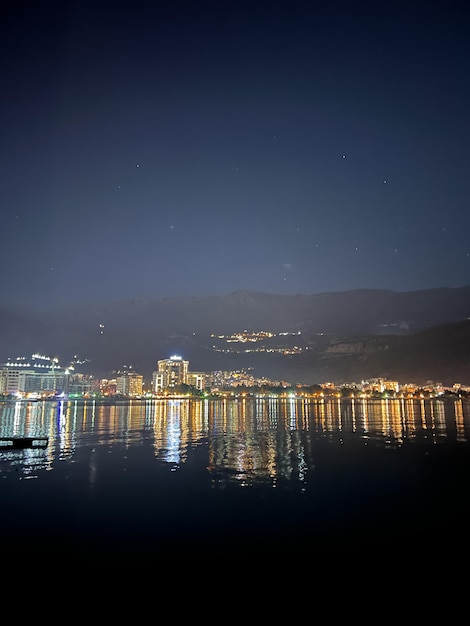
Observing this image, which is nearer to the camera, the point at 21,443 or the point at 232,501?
the point at 232,501

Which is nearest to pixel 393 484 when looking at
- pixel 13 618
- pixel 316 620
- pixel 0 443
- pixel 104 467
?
pixel 316 620

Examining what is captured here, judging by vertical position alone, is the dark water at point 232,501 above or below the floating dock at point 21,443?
below

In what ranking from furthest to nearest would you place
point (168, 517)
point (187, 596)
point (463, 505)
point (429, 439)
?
point (429, 439), point (463, 505), point (168, 517), point (187, 596)

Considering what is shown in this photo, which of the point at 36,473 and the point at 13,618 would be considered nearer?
the point at 13,618

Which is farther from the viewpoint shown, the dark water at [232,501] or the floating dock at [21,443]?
the floating dock at [21,443]

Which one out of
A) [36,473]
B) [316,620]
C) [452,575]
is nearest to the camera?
[316,620]

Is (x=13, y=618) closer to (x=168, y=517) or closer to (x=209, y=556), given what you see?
(x=209, y=556)

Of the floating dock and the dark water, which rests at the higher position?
the floating dock

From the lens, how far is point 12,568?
467 inches

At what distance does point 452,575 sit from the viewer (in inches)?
451

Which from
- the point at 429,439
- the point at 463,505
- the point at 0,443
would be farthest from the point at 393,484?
the point at 0,443

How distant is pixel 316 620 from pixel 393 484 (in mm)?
14191

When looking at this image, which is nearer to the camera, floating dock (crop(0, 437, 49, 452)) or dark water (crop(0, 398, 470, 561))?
dark water (crop(0, 398, 470, 561))

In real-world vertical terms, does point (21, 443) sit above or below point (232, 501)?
above
